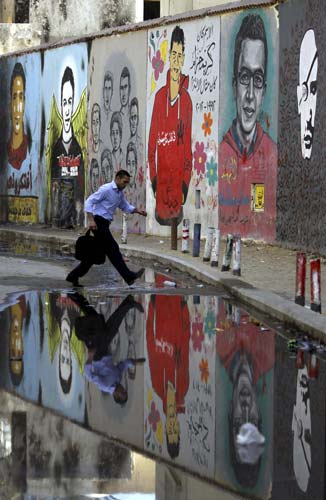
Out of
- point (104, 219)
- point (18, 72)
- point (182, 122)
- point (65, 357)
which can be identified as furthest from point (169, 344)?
point (18, 72)

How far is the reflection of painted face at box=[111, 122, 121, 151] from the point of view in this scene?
3506 cm

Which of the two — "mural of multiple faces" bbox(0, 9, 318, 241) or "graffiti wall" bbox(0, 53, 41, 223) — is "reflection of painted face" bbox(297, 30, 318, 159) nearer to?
"mural of multiple faces" bbox(0, 9, 318, 241)

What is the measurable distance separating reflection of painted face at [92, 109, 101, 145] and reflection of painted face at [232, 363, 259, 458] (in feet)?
83.9

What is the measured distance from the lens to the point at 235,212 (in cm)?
2922

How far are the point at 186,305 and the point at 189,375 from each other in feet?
18.7

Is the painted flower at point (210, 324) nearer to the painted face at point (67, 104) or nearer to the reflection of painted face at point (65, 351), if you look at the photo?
the reflection of painted face at point (65, 351)

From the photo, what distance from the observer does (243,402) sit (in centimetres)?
965

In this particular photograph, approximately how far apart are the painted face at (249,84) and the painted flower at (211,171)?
4.63ft

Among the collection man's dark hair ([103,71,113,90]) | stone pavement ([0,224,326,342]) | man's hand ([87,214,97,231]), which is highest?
man's dark hair ([103,71,113,90])

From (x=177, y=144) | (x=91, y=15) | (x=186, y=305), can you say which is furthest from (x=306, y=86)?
(x=91, y=15)

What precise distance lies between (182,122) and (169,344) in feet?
62.5

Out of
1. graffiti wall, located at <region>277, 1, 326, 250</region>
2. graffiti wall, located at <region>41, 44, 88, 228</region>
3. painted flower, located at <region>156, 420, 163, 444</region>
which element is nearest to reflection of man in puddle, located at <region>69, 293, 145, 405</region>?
painted flower, located at <region>156, 420, 163, 444</region>

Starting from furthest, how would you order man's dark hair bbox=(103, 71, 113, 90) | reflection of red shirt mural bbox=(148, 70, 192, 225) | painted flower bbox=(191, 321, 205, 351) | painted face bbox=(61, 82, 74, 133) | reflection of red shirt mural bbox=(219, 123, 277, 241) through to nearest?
painted face bbox=(61, 82, 74, 133), man's dark hair bbox=(103, 71, 113, 90), reflection of red shirt mural bbox=(148, 70, 192, 225), reflection of red shirt mural bbox=(219, 123, 277, 241), painted flower bbox=(191, 321, 205, 351)

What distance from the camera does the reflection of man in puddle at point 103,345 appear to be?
10.3 meters
